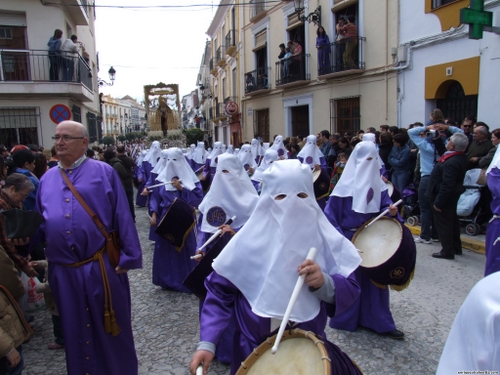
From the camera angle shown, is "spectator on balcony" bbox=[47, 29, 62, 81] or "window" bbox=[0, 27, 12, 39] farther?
"window" bbox=[0, 27, 12, 39]

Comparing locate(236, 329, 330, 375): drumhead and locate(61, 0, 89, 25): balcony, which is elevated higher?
locate(61, 0, 89, 25): balcony

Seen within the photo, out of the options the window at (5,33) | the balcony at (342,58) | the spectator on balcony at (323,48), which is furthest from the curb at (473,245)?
the window at (5,33)

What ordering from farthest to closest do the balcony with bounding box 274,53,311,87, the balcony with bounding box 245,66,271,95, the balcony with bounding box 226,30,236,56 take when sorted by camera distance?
the balcony with bounding box 226,30,236,56 < the balcony with bounding box 245,66,271,95 < the balcony with bounding box 274,53,311,87

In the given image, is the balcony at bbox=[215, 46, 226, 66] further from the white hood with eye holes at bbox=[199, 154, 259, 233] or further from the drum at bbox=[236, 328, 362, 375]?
the drum at bbox=[236, 328, 362, 375]

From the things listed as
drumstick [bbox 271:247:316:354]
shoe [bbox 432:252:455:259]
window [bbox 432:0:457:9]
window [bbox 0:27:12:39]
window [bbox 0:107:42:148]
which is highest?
window [bbox 0:27:12:39]

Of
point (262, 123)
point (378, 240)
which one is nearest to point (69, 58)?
point (262, 123)

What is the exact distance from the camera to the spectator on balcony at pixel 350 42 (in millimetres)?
14488

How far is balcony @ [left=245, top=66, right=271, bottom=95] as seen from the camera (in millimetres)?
21625

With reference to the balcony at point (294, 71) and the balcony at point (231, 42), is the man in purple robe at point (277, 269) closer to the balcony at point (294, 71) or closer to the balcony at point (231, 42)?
the balcony at point (294, 71)

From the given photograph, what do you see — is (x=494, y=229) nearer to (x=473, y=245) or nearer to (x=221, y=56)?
(x=473, y=245)

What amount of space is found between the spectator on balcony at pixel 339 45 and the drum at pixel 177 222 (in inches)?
449

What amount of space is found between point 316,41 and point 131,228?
14.9 meters

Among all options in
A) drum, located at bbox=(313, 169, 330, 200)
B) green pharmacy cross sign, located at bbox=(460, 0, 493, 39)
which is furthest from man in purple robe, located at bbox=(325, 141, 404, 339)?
green pharmacy cross sign, located at bbox=(460, 0, 493, 39)

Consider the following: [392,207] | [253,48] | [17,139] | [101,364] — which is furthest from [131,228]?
[253,48]
